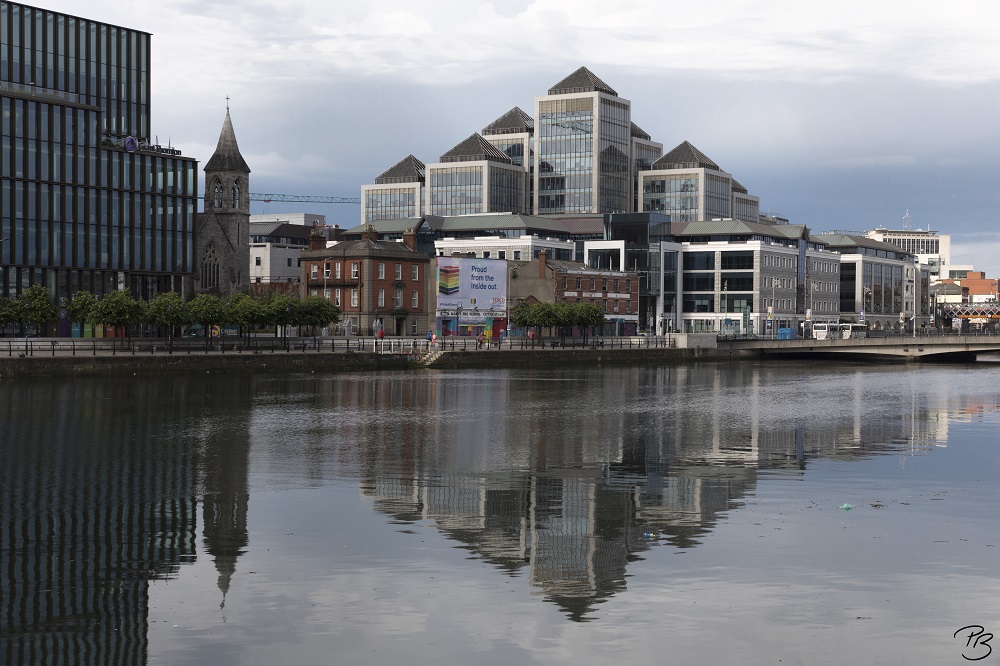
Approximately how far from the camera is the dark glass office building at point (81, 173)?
118 metres

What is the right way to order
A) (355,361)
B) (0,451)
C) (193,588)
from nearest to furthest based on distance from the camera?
(193,588)
(0,451)
(355,361)

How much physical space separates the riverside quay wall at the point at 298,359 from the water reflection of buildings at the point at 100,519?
973 inches

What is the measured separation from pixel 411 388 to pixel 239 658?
211 ft

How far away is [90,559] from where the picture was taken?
2553 cm

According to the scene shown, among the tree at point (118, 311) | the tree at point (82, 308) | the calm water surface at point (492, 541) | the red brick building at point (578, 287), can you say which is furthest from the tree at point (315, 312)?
the calm water surface at point (492, 541)

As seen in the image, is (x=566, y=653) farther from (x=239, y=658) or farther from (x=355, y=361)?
(x=355, y=361)

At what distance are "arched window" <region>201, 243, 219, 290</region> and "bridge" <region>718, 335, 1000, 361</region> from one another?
7524 centimetres

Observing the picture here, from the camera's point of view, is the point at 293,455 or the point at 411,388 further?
the point at 411,388

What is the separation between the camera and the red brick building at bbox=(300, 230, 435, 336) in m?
136

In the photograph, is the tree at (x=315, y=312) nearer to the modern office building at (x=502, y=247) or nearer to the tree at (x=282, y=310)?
the tree at (x=282, y=310)

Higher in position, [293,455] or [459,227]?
[459,227]

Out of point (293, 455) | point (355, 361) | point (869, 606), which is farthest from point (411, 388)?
point (869, 606)

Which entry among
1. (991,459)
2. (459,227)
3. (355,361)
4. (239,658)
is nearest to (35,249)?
(355,361)

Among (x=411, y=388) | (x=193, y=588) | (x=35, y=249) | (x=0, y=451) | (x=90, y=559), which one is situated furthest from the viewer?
(x=35, y=249)
